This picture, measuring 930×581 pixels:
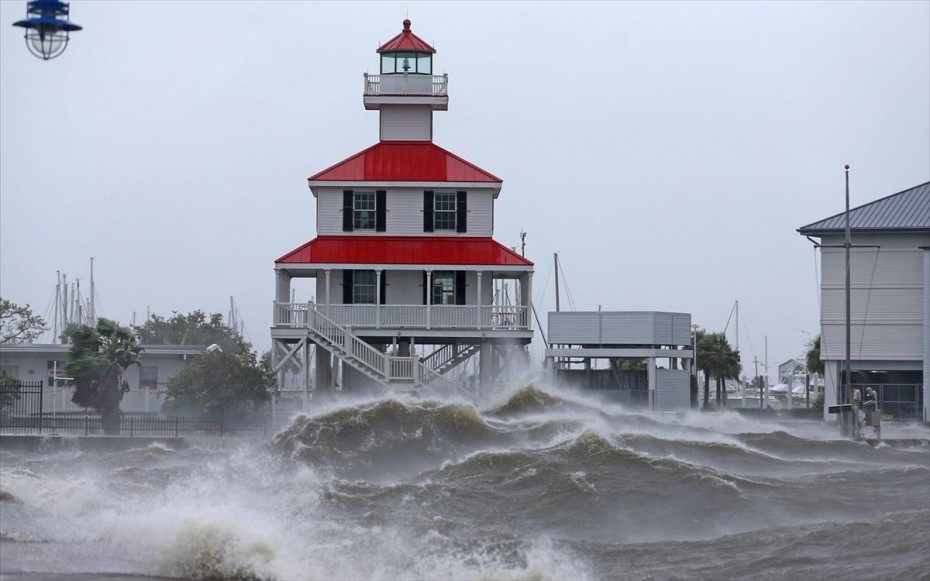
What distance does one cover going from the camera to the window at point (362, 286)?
45.7 m

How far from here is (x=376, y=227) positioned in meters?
46.5

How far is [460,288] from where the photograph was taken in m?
45.6

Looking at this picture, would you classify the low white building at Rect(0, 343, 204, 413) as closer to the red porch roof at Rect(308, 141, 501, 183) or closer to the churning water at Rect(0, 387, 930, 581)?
the red porch roof at Rect(308, 141, 501, 183)

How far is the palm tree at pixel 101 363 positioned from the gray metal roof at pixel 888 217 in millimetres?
28364

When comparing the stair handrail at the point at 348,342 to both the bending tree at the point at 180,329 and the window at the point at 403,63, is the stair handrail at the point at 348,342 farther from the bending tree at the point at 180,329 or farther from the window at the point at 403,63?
the bending tree at the point at 180,329

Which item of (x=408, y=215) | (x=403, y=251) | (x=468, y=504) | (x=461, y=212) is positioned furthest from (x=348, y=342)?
A: (x=468, y=504)

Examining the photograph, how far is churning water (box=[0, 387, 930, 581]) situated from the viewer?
19.5m

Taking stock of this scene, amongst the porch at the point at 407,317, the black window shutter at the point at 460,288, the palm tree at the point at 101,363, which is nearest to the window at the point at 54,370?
the palm tree at the point at 101,363

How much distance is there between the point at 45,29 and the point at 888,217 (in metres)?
49.1

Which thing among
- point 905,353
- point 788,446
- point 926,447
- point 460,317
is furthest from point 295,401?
point 905,353

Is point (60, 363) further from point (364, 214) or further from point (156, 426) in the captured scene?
point (364, 214)

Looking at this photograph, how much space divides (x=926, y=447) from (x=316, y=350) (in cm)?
2101

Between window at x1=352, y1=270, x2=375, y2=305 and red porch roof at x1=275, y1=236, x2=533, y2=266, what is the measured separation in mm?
724

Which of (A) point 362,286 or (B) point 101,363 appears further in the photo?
(B) point 101,363
